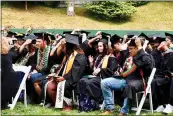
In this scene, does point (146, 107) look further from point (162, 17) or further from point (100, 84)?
point (162, 17)

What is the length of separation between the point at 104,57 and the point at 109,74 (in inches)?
15.6

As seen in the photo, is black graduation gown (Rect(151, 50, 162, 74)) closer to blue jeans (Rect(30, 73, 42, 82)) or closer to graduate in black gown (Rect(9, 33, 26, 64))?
blue jeans (Rect(30, 73, 42, 82))

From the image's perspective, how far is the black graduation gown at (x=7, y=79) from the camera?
7.92m

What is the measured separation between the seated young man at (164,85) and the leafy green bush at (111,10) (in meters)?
19.4

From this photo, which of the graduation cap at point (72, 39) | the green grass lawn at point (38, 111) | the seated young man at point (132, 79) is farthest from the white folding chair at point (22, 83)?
the seated young man at point (132, 79)

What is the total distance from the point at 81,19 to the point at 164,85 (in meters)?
20.1

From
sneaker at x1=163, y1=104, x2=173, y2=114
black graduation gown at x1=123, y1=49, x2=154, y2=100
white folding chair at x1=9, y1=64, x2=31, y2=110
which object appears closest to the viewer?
black graduation gown at x1=123, y1=49, x2=154, y2=100

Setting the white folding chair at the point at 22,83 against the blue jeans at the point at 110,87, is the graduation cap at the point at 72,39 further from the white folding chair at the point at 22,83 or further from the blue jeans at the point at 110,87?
the blue jeans at the point at 110,87

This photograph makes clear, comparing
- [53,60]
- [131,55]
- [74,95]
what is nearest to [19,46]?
[53,60]

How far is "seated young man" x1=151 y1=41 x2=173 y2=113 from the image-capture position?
8139mm

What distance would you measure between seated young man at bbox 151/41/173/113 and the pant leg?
0.62 metres

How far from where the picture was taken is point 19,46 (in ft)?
31.8

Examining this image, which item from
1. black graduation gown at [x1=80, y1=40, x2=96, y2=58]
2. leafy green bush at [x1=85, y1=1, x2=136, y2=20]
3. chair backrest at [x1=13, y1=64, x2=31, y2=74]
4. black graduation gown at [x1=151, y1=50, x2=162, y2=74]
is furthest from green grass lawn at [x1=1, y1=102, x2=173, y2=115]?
leafy green bush at [x1=85, y1=1, x2=136, y2=20]

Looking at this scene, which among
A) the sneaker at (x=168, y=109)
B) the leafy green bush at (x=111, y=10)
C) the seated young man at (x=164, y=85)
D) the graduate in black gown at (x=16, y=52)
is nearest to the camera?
the sneaker at (x=168, y=109)
